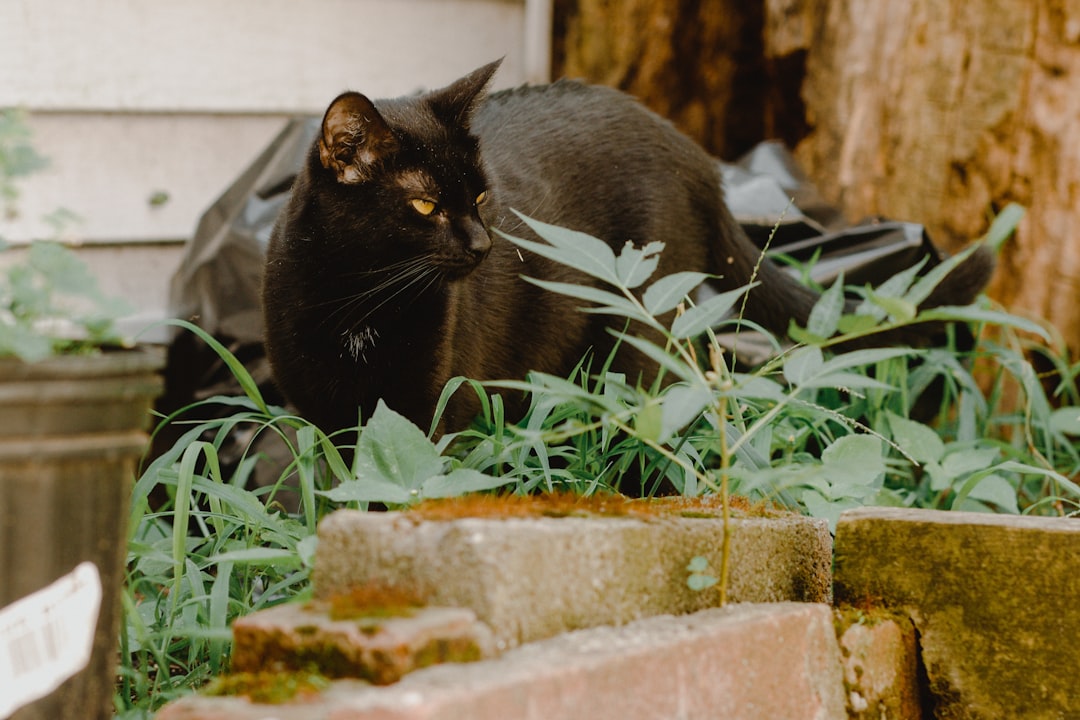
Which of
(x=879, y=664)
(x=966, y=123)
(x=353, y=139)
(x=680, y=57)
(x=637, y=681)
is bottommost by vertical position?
(x=879, y=664)

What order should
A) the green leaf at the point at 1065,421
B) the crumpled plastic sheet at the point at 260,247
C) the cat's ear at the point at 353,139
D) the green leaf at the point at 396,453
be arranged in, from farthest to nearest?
1. the crumpled plastic sheet at the point at 260,247
2. the green leaf at the point at 1065,421
3. the cat's ear at the point at 353,139
4. the green leaf at the point at 396,453

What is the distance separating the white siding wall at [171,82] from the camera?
8.91ft

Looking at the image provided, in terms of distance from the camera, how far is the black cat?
176 cm

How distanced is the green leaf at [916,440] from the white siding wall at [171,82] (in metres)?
1.77

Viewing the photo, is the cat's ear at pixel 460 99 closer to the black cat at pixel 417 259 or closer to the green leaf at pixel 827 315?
the black cat at pixel 417 259

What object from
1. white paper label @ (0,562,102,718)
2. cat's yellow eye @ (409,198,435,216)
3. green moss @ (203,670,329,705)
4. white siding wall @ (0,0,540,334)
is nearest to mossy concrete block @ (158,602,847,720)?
green moss @ (203,670,329,705)

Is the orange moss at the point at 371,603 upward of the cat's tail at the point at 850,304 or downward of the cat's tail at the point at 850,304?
downward

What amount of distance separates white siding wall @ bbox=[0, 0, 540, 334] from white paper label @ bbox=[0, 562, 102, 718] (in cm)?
196

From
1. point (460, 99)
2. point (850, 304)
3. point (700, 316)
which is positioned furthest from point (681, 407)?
point (850, 304)

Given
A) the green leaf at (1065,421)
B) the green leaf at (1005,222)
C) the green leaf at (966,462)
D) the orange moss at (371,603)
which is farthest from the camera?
the green leaf at (1065,421)

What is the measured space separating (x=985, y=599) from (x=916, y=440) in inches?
32.6

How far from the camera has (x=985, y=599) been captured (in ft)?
4.08

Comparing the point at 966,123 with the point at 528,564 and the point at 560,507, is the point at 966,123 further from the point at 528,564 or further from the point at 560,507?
the point at 528,564

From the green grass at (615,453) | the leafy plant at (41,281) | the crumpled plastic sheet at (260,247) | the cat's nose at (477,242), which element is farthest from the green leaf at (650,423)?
the crumpled plastic sheet at (260,247)
